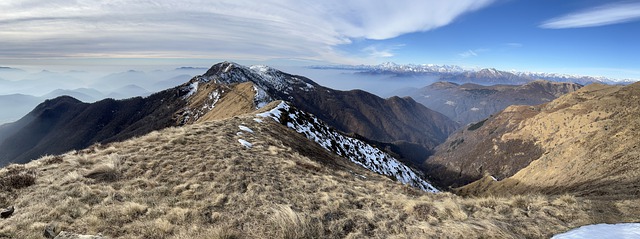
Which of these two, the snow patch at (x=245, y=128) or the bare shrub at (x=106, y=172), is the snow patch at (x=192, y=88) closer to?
the snow patch at (x=245, y=128)

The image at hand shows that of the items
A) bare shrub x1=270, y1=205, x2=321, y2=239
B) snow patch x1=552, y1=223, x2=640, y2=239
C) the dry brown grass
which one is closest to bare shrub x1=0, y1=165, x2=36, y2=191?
the dry brown grass

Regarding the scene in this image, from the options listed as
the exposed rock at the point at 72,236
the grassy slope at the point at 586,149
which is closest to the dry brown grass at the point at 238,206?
the exposed rock at the point at 72,236

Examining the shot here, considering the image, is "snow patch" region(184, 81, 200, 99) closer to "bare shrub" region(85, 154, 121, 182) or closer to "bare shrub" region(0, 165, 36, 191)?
"bare shrub" region(0, 165, 36, 191)

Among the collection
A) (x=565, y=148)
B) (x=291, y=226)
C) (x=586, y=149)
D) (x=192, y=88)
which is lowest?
(x=565, y=148)

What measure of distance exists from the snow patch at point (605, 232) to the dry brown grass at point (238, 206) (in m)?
0.47

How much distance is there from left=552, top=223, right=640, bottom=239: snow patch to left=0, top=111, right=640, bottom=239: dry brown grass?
1.54ft

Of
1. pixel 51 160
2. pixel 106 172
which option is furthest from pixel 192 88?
pixel 106 172

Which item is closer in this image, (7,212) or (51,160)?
(7,212)

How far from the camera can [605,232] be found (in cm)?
743

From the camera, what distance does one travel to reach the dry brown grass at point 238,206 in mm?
7609

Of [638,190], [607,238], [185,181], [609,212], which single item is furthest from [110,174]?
[638,190]

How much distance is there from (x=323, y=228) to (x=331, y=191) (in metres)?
4.08

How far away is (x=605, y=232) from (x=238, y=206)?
35.9ft

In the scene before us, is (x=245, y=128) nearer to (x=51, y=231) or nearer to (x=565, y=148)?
(x=51, y=231)
